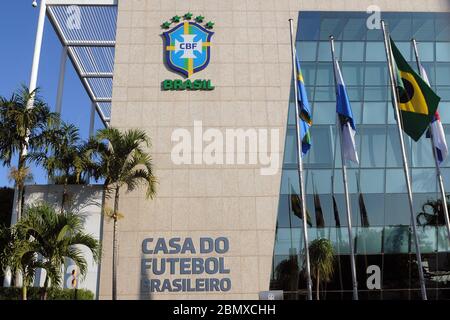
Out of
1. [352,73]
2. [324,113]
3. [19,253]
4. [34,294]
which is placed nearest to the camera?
[19,253]

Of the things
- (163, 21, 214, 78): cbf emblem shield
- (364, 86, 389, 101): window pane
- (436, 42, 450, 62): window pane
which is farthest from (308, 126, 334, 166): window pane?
(436, 42, 450, 62): window pane

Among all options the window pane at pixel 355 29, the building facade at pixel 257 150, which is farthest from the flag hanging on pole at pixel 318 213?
the window pane at pixel 355 29

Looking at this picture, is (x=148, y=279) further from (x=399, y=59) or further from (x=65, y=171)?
(x=399, y=59)

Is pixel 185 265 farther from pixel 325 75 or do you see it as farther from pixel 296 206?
pixel 325 75

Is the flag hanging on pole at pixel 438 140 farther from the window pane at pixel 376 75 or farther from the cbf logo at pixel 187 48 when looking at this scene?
the cbf logo at pixel 187 48

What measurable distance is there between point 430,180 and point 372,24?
1012cm

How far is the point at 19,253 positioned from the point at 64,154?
739 cm

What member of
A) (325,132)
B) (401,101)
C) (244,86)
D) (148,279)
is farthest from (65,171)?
(401,101)

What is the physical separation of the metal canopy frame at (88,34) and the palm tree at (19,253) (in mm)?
16361

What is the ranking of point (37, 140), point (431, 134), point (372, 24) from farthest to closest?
point (372, 24) → point (37, 140) → point (431, 134)

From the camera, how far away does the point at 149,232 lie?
76.3ft

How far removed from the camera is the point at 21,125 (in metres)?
21.2

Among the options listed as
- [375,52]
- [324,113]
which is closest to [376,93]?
[375,52]

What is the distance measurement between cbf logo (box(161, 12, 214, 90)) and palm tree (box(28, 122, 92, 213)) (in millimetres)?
6109
